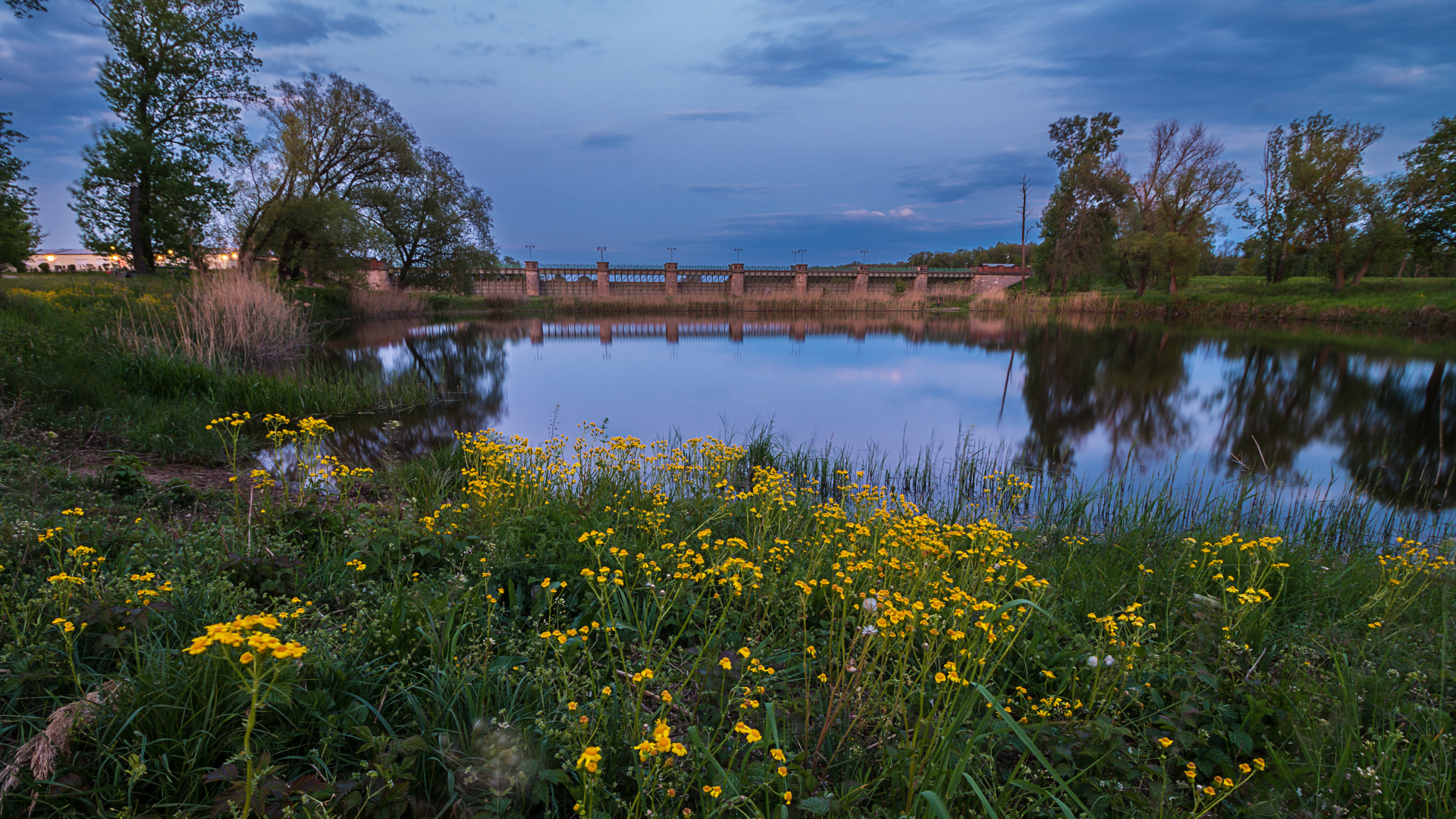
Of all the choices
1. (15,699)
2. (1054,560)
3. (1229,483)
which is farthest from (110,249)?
(1229,483)

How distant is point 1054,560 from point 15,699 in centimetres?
481

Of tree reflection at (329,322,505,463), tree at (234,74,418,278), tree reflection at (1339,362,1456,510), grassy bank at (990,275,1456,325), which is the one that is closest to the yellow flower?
tree reflection at (329,322,505,463)

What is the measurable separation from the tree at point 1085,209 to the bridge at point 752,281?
7.68 meters

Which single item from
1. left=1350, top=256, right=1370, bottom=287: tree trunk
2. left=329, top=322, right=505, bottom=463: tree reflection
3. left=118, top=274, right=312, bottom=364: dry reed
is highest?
left=1350, top=256, right=1370, bottom=287: tree trunk

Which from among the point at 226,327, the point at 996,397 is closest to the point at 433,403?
the point at 226,327

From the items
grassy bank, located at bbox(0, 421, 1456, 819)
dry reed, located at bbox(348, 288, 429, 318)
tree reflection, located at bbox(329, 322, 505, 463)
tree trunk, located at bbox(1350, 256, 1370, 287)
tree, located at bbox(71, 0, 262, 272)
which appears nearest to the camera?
grassy bank, located at bbox(0, 421, 1456, 819)

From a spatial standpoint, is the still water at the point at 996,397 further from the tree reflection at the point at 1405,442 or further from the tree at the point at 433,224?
the tree at the point at 433,224

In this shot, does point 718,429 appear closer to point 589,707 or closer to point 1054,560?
point 1054,560

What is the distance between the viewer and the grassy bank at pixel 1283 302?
99.4 feet

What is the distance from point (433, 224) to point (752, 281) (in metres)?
35.5

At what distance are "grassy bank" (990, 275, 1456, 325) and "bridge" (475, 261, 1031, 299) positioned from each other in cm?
1250

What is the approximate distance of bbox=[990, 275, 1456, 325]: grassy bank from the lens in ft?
99.4

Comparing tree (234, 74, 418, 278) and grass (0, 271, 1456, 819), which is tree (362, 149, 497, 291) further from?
grass (0, 271, 1456, 819)

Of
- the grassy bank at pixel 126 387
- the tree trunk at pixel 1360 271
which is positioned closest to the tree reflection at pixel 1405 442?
the grassy bank at pixel 126 387
